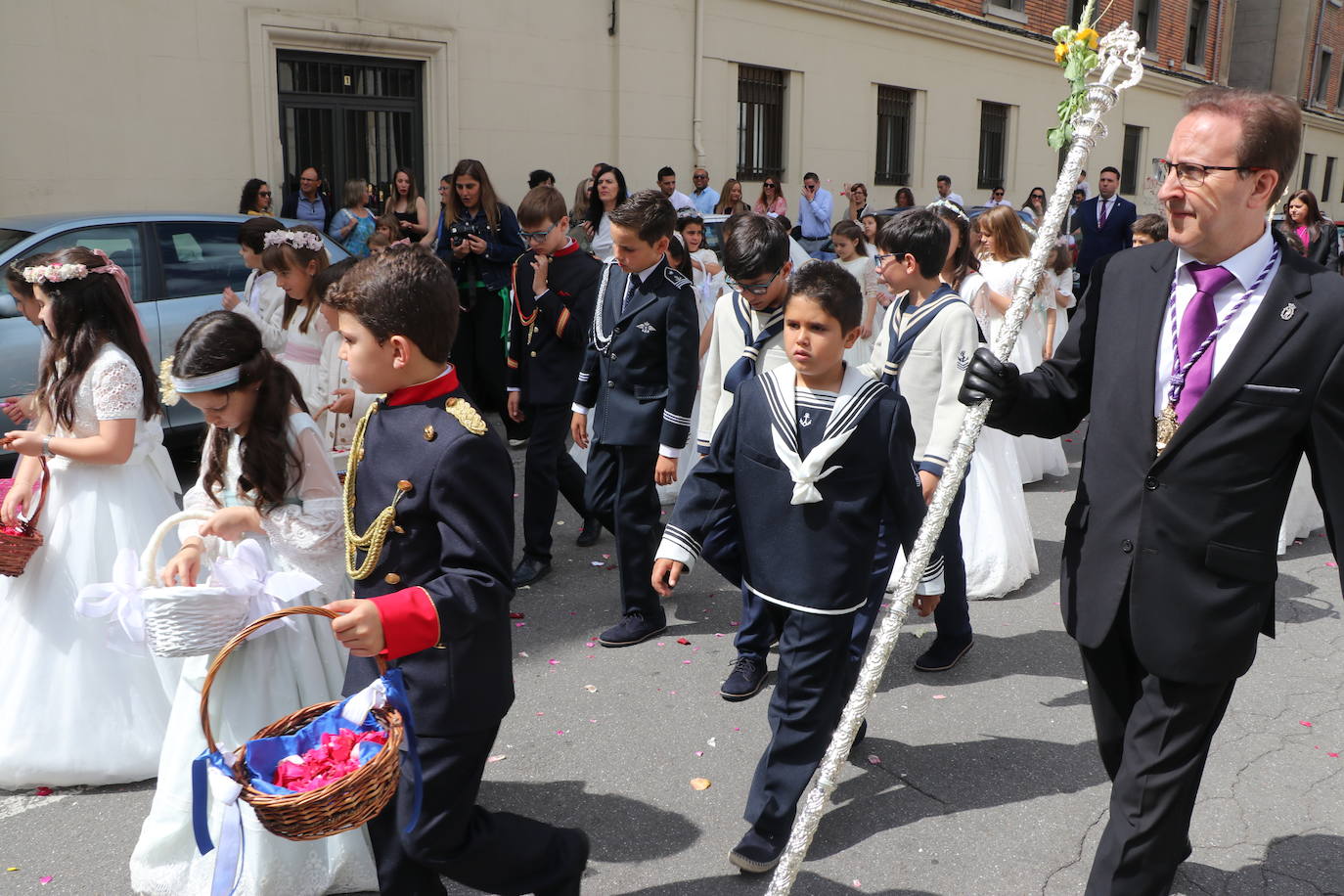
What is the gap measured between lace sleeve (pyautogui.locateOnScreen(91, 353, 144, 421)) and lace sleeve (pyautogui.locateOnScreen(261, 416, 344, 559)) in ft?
2.83

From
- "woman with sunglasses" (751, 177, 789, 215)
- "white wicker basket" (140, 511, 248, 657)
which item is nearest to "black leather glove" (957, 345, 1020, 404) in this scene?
"white wicker basket" (140, 511, 248, 657)

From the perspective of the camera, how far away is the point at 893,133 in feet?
67.4

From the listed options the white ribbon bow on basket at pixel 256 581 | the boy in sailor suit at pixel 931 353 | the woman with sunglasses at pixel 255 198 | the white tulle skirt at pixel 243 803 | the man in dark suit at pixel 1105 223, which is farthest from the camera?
the man in dark suit at pixel 1105 223

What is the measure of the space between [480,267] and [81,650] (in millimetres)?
5916

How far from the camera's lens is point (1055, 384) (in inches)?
114

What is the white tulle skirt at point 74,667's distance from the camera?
371cm

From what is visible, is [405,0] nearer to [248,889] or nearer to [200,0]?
[200,0]

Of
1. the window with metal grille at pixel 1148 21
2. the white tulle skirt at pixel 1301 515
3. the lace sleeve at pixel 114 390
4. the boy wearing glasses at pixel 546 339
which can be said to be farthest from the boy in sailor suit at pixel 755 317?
the window with metal grille at pixel 1148 21

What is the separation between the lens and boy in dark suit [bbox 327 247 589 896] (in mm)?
2480

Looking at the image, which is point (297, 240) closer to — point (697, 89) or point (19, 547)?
point (19, 547)

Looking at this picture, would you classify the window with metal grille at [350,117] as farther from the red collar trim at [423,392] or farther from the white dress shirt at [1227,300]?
the white dress shirt at [1227,300]

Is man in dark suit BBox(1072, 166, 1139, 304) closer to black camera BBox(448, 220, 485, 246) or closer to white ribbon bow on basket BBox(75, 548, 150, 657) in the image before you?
black camera BBox(448, 220, 485, 246)

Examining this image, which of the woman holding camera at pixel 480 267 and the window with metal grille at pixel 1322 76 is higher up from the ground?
the window with metal grille at pixel 1322 76

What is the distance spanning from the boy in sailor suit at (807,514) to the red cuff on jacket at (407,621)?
1.06 metres
